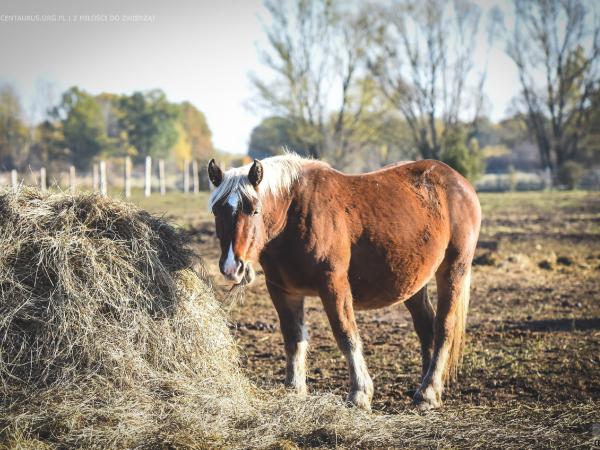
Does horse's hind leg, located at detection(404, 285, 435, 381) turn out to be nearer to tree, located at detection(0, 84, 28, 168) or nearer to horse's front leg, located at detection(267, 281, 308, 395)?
horse's front leg, located at detection(267, 281, 308, 395)

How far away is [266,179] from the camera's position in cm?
434

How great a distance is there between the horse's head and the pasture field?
3.30 ft

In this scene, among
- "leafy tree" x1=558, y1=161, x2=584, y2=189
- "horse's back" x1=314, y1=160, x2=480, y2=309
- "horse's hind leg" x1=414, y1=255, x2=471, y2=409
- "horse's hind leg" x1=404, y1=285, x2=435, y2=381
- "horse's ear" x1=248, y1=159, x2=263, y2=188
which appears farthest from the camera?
"leafy tree" x1=558, y1=161, x2=584, y2=189

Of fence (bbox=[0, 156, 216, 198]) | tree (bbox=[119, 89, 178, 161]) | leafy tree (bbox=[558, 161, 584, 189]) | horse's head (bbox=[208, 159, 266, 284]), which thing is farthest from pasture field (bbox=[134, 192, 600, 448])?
tree (bbox=[119, 89, 178, 161])

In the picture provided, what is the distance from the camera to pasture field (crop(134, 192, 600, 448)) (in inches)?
179

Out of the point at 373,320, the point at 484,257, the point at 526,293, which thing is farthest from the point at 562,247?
the point at 373,320

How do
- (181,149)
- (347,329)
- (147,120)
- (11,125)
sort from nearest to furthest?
(347,329)
(11,125)
(147,120)
(181,149)

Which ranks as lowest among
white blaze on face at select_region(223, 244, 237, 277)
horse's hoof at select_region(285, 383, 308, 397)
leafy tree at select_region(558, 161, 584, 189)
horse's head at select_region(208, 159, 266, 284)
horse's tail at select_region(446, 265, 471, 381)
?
horse's hoof at select_region(285, 383, 308, 397)

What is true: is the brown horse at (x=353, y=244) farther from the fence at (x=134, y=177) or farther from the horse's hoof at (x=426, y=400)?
the fence at (x=134, y=177)

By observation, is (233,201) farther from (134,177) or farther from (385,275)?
(134,177)

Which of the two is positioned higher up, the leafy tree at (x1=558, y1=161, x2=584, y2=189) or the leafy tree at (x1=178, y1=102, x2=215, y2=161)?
the leafy tree at (x1=178, y1=102, x2=215, y2=161)

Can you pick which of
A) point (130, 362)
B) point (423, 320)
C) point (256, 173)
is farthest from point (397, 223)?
point (130, 362)

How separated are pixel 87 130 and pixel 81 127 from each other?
1.79 ft

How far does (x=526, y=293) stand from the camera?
927cm
